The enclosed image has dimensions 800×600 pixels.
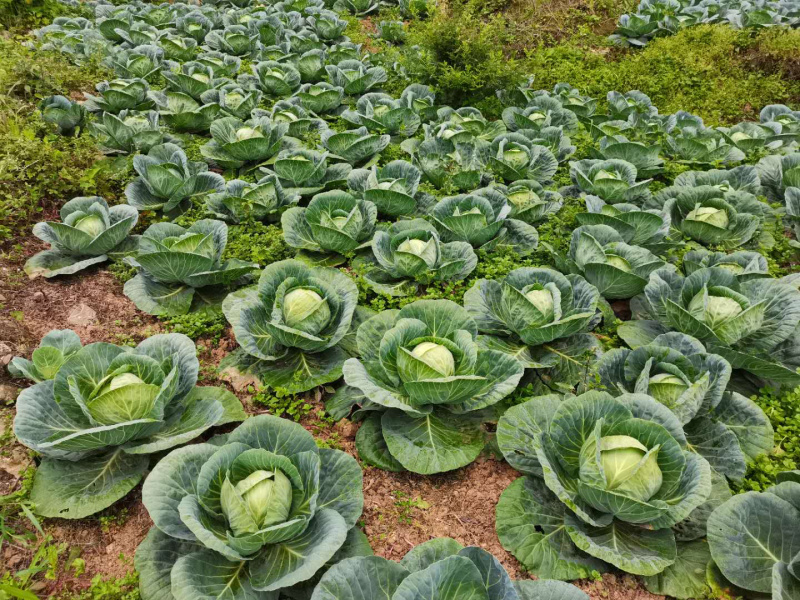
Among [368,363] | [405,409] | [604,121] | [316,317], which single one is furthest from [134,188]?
[604,121]

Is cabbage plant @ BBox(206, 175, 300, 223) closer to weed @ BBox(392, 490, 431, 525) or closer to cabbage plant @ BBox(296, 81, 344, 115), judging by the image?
cabbage plant @ BBox(296, 81, 344, 115)

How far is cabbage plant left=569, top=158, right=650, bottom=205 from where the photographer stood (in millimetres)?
5973

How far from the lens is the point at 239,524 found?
2609mm

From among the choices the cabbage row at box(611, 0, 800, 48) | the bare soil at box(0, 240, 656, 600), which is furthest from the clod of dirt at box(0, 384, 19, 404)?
the cabbage row at box(611, 0, 800, 48)

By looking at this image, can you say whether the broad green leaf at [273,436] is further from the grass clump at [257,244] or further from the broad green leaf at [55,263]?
the broad green leaf at [55,263]

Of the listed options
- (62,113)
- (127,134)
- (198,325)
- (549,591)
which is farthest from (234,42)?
(549,591)

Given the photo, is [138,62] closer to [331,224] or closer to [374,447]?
[331,224]

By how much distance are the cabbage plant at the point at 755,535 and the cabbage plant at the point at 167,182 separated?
223 inches

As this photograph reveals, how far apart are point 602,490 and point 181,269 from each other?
371 centimetres

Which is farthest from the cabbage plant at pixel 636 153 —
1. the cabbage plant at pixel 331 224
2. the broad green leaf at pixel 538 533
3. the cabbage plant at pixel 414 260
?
the broad green leaf at pixel 538 533

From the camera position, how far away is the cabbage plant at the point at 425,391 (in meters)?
3.33

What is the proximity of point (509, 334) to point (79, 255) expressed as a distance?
4.29 meters

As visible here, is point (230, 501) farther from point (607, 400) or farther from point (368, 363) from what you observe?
point (607, 400)

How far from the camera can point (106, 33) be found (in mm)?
9891
